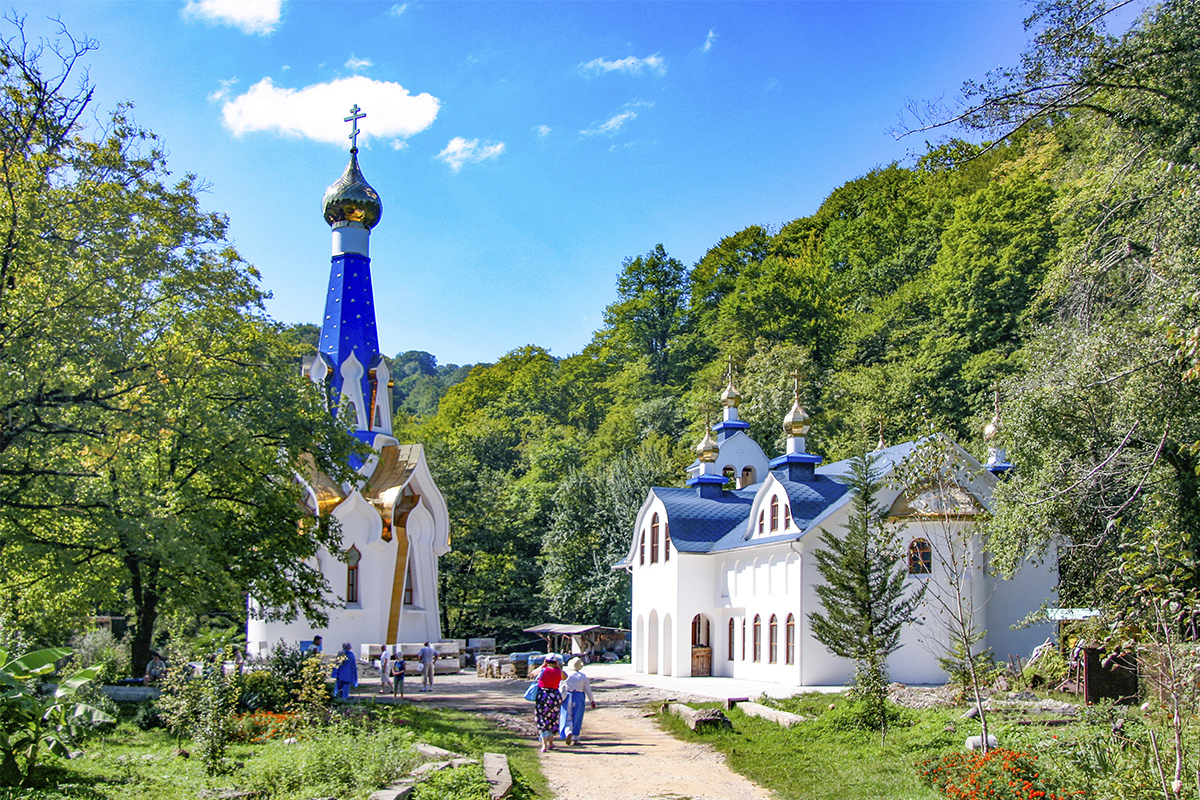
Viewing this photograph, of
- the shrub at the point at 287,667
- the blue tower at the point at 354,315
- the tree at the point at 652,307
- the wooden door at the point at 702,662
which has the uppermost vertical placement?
the tree at the point at 652,307

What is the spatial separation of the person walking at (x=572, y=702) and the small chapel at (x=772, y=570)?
726 centimetres

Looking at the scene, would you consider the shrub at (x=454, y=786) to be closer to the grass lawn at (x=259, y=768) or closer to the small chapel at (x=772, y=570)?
the grass lawn at (x=259, y=768)

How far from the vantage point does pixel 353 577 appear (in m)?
30.9

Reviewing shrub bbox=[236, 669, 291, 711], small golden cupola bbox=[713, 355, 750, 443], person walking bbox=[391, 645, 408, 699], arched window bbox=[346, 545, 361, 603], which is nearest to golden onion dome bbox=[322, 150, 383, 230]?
arched window bbox=[346, 545, 361, 603]

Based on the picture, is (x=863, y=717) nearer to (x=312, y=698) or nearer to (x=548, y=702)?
(x=548, y=702)

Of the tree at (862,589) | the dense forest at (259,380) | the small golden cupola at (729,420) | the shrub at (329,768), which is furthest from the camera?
the small golden cupola at (729,420)

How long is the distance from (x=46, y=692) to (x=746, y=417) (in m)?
30.1

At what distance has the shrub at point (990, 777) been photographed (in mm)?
8406

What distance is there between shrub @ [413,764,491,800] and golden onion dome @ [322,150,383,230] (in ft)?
89.4

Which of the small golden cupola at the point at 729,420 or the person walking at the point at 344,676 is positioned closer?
the person walking at the point at 344,676

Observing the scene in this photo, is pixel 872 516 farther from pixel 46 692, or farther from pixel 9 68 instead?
pixel 9 68

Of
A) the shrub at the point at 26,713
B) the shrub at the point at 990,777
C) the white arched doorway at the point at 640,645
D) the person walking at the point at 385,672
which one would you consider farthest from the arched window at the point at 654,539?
the shrub at the point at 26,713

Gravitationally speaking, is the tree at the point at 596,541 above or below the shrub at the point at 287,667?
above

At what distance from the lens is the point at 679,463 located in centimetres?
4172
